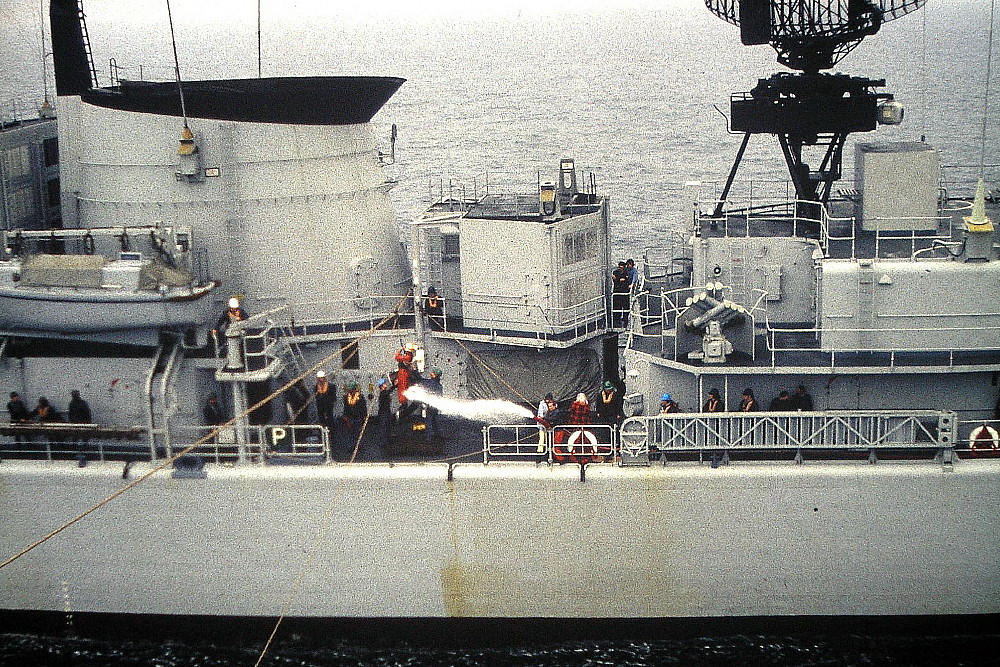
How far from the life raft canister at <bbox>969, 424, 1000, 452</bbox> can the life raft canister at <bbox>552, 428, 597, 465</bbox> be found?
196 inches

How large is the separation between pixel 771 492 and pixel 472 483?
13.1 feet

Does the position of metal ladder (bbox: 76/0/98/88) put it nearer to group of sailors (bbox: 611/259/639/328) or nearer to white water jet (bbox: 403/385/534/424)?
white water jet (bbox: 403/385/534/424)

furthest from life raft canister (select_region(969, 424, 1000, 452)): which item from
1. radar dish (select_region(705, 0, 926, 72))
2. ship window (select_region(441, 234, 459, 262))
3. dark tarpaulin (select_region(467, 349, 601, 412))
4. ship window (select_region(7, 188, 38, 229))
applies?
ship window (select_region(7, 188, 38, 229))

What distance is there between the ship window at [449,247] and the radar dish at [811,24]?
17.9ft

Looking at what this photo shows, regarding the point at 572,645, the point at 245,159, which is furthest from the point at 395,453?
the point at 245,159

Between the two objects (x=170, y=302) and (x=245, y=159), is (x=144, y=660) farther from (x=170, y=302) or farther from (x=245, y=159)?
(x=245, y=159)

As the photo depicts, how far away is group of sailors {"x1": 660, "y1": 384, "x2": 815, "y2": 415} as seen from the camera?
17.4 metres

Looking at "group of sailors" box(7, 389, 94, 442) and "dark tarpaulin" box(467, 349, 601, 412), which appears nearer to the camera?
"group of sailors" box(7, 389, 94, 442)

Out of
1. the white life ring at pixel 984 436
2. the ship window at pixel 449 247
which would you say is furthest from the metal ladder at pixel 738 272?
the ship window at pixel 449 247

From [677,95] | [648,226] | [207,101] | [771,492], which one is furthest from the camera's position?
[677,95]

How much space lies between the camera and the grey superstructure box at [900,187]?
18828 millimetres

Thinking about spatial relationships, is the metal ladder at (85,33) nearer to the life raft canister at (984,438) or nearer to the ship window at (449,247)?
the ship window at (449,247)

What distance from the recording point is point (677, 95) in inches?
2753

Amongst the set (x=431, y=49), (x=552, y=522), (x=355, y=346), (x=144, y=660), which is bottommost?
(x=144, y=660)
